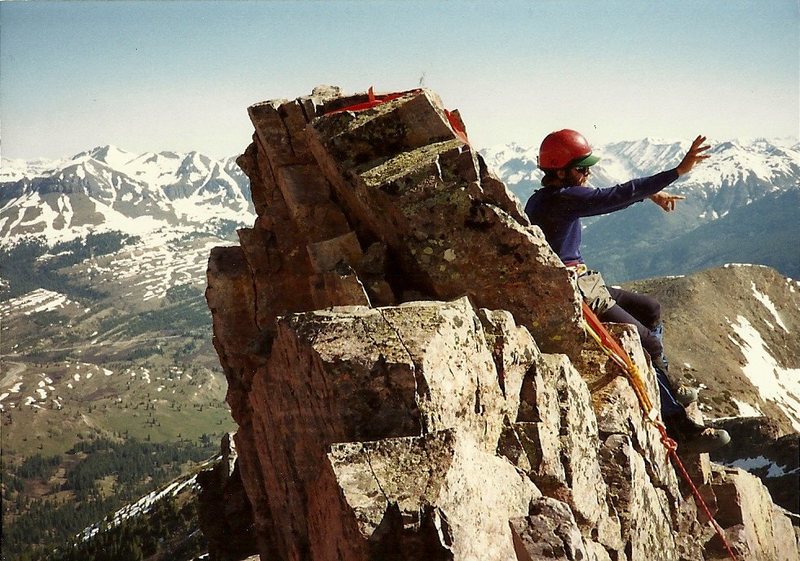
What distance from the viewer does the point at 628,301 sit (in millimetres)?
20156

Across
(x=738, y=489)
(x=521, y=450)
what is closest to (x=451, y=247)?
(x=521, y=450)

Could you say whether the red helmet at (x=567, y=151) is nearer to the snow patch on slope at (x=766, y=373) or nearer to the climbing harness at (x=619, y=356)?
the climbing harness at (x=619, y=356)

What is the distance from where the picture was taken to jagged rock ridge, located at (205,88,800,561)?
962 centimetres

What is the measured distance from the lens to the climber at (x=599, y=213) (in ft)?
52.8

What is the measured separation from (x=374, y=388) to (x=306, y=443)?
295 centimetres

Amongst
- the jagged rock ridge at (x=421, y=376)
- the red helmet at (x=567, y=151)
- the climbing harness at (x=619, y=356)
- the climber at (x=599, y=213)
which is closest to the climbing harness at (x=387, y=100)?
the jagged rock ridge at (x=421, y=376)

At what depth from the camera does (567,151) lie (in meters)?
17.3

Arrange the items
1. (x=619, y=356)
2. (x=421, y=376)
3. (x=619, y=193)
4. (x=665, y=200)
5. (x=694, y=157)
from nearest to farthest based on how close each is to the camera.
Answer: (x=421, y=376), (x=694, y=157), (x=619, y=193), (x=619, y=356), (x=665, y=200)

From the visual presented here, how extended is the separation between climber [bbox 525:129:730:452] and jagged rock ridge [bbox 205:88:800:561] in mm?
1743

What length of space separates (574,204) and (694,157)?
11.2 ft

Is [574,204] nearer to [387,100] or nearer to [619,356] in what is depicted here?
[619,356]

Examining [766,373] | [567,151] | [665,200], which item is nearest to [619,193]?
[567,151]

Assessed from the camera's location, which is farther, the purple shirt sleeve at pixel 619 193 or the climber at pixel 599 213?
the climber at pixel 599 213

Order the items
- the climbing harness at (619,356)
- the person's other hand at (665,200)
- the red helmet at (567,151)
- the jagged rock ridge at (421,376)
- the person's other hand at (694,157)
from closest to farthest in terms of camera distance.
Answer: the jagged rock ridge at (421,376), the person's other hand at (694,157), the climbing harness at (619,356), the red helmet at (567,151), the person's other hand at (665,200)
